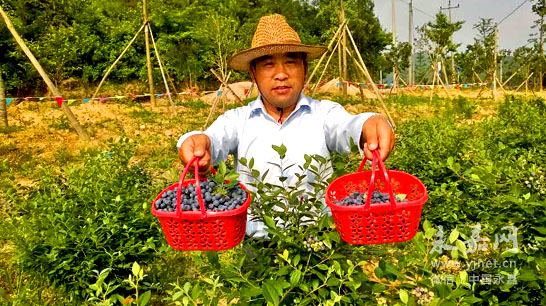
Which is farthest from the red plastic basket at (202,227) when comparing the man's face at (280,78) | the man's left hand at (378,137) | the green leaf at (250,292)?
the man's face at (280,78)

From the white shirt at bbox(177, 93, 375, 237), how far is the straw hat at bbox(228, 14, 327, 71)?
0.80ft

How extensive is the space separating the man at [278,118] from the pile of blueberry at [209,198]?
0.46 m

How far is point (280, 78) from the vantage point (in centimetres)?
188

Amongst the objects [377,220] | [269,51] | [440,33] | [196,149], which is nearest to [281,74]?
[269,51]

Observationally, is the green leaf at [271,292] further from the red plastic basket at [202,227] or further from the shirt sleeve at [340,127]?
the shirt sleeve at [340,127]

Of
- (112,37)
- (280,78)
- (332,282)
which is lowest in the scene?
(332,282)

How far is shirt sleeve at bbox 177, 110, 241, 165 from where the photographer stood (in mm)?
1848

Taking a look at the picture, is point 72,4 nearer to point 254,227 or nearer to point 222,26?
point 222,26

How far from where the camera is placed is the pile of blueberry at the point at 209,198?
4.19ft

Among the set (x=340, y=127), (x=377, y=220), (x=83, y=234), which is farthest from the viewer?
(x=83, y=234)

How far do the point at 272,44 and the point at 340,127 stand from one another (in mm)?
519

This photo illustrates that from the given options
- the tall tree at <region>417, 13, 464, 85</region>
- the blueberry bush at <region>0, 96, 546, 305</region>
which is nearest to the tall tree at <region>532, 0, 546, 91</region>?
the tall tree at <region>417, 13, 464, 85</region>

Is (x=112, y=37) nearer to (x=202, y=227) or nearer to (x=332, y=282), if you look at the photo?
(x=202, y=227)

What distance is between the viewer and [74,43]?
62.4ft
